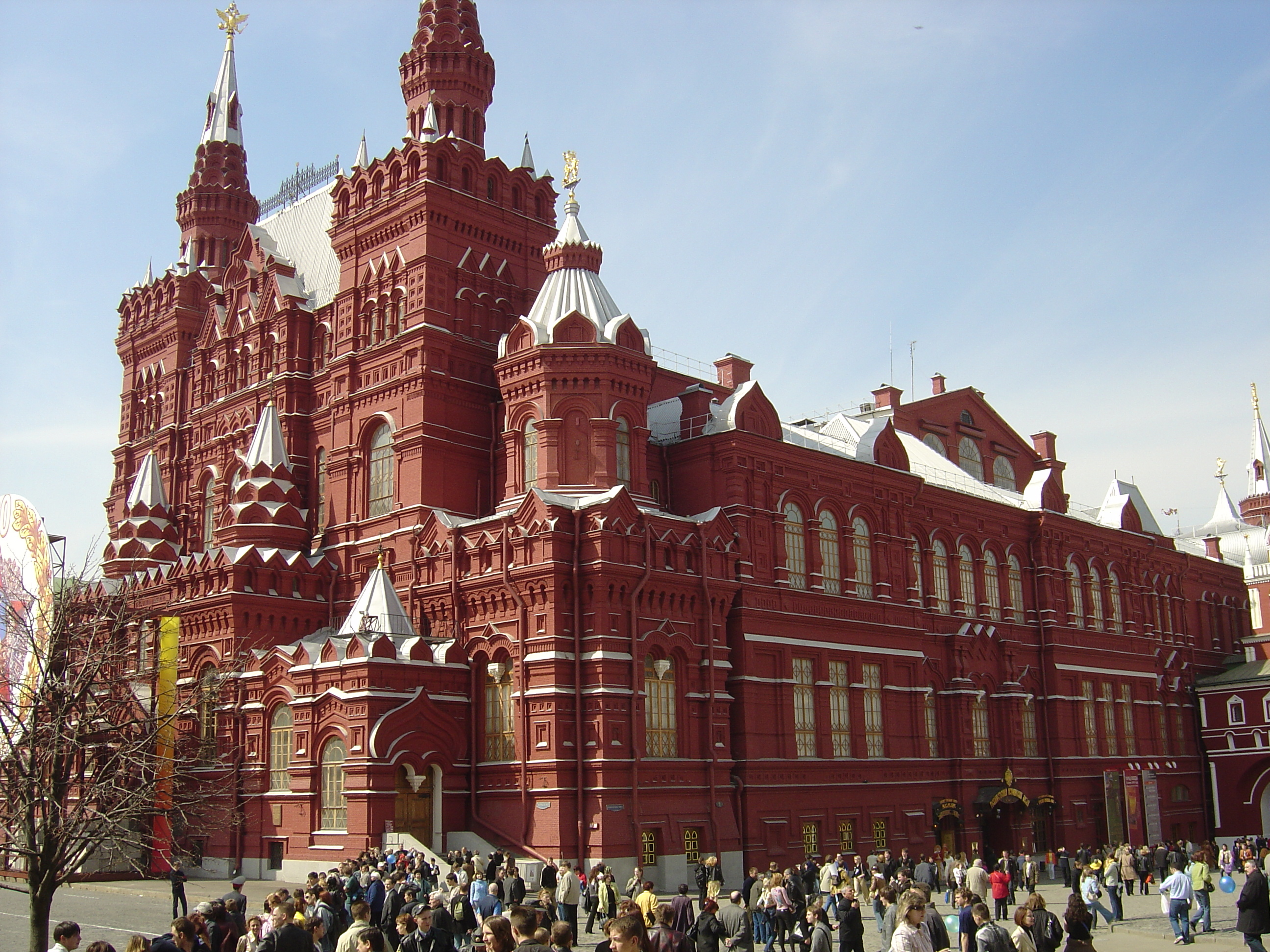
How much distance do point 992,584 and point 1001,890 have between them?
2293cm

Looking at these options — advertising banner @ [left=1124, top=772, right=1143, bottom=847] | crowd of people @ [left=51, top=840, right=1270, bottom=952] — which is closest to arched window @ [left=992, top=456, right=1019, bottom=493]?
advertising banner @ [left=1124, top=772, right=1143, bottom=847]

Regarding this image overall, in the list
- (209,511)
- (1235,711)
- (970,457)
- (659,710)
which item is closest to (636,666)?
(659,710)

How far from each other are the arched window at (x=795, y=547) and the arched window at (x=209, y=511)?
66.2 feet

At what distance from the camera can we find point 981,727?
4719 centimetres

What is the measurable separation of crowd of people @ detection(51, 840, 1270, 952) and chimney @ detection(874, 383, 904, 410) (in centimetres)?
2225

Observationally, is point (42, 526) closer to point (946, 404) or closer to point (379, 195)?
point (379, 195)

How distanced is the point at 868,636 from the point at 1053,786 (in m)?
12.2

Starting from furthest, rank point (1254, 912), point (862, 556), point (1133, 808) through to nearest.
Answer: point (1133, 808), point (862, 556), point (1254, 912)

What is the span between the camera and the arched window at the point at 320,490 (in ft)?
140

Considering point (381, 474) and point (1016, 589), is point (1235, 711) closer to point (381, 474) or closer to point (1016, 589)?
point (1016, 589)

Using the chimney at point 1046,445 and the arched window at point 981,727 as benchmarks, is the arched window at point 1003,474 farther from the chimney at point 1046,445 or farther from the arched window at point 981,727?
the arched window at point 981,727

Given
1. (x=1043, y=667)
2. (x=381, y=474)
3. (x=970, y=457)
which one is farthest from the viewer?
(x=970, y=457)

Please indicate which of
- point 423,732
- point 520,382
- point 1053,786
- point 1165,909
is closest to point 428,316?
point 520,382

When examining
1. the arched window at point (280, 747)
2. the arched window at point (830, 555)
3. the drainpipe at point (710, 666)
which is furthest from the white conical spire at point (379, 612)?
the arched window at point (830, 555)
